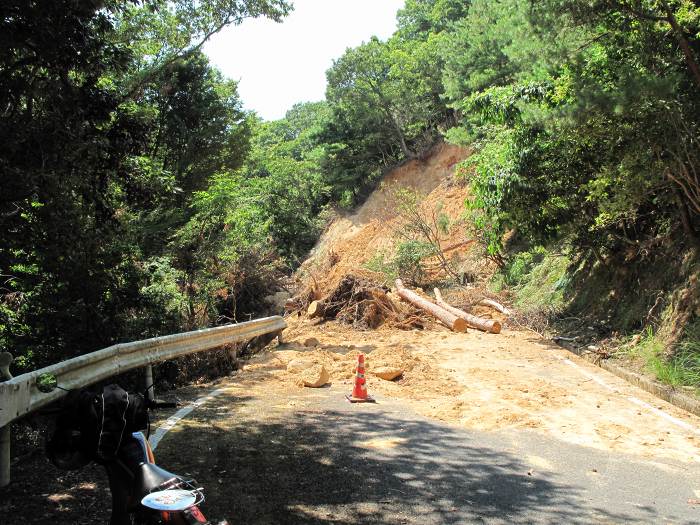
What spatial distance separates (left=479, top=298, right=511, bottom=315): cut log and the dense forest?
5.94 feet

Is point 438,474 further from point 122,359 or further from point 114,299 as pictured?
point 114,299

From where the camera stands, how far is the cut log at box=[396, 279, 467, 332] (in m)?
16.0

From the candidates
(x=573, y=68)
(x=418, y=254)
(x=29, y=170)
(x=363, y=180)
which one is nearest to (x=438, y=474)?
(x=29, y=170)

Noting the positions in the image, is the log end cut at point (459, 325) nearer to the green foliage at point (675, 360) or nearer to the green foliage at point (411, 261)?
the green foliage at point (675, 360)

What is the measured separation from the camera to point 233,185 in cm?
2150

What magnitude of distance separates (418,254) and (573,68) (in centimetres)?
1330

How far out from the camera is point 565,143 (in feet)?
42.7

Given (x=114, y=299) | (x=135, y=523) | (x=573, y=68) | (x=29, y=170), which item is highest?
(x=573, y=68)

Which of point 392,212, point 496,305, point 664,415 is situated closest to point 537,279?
point 496,305

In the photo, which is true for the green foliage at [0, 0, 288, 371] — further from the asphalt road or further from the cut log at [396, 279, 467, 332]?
the cut log at [396, 279, 467, 332]

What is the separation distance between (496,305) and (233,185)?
10014mm

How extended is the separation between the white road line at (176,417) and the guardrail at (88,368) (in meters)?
0.69

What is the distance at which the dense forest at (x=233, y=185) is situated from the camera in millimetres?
7109

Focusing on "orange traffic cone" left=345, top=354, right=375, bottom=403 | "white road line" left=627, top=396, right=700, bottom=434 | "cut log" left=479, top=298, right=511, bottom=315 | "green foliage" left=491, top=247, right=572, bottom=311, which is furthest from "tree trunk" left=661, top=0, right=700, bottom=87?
"cut log" left=479, top=298, right=511, bottom=315
